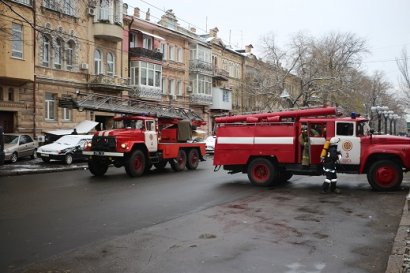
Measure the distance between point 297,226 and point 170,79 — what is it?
1526 inches

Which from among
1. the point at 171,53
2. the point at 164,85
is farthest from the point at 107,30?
the point at 171,53

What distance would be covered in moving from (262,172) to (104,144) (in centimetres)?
642

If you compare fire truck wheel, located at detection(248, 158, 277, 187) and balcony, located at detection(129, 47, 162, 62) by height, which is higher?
balcony, located at detection(129, 47, 162, 62)

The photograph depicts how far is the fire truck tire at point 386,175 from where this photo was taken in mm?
13609

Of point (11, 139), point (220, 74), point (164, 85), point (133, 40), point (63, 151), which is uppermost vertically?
point (133, 40)

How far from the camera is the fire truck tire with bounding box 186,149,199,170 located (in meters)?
22.0

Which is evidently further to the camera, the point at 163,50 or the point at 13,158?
the point at 163,50

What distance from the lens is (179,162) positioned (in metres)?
21.4

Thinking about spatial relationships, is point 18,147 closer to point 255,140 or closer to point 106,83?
point 106,83

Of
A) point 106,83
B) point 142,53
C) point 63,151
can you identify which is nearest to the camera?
point 63,151

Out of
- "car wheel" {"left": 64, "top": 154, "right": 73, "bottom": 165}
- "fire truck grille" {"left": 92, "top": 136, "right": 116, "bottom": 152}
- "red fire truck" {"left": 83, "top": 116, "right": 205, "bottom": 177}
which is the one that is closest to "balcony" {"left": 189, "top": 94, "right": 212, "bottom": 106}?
"car wheel" {"left": 64, "top": 154, "right": 73, "bottom": 165}

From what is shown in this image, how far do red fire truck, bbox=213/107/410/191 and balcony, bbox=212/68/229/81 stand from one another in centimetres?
3817

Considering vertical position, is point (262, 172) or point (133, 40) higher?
point (133, 40)

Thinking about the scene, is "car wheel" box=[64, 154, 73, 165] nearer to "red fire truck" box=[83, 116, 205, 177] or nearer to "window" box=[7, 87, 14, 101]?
A: "red fire truck" box=[83, 116, 205, 177]
